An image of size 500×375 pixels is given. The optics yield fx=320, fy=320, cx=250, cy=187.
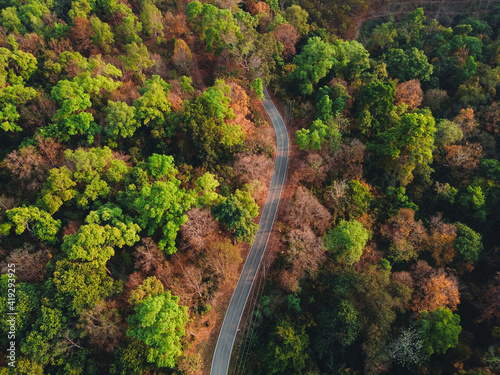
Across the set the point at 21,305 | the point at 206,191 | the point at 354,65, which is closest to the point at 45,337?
the point at 21,305

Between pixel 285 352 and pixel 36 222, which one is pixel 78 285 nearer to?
pixel 36 222

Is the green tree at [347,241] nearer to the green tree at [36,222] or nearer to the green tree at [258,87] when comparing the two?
the green tree at [258,87]

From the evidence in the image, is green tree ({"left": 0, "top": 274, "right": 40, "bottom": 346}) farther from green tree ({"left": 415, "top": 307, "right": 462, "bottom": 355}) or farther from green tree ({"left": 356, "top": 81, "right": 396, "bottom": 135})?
green tree ({"left": 356, "top": 81, "right": 396, "bottom": 135})

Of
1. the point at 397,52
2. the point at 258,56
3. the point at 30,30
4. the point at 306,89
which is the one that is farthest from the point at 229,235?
the point at 30,30

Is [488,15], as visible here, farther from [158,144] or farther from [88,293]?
[88,293]

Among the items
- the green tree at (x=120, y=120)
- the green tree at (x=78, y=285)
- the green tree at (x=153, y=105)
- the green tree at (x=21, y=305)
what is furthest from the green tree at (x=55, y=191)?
the green tree at (x=153, y=105)

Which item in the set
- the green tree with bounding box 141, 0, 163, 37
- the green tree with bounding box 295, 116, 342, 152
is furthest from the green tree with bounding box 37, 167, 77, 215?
the green tree with bounding box 141, 0, 163, 37

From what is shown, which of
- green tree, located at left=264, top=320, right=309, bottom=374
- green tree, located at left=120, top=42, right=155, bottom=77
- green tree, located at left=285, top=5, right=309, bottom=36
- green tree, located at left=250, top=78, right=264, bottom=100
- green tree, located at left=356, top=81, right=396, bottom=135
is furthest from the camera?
green tree, located at left=285, top=5, right=309, bottom=36
